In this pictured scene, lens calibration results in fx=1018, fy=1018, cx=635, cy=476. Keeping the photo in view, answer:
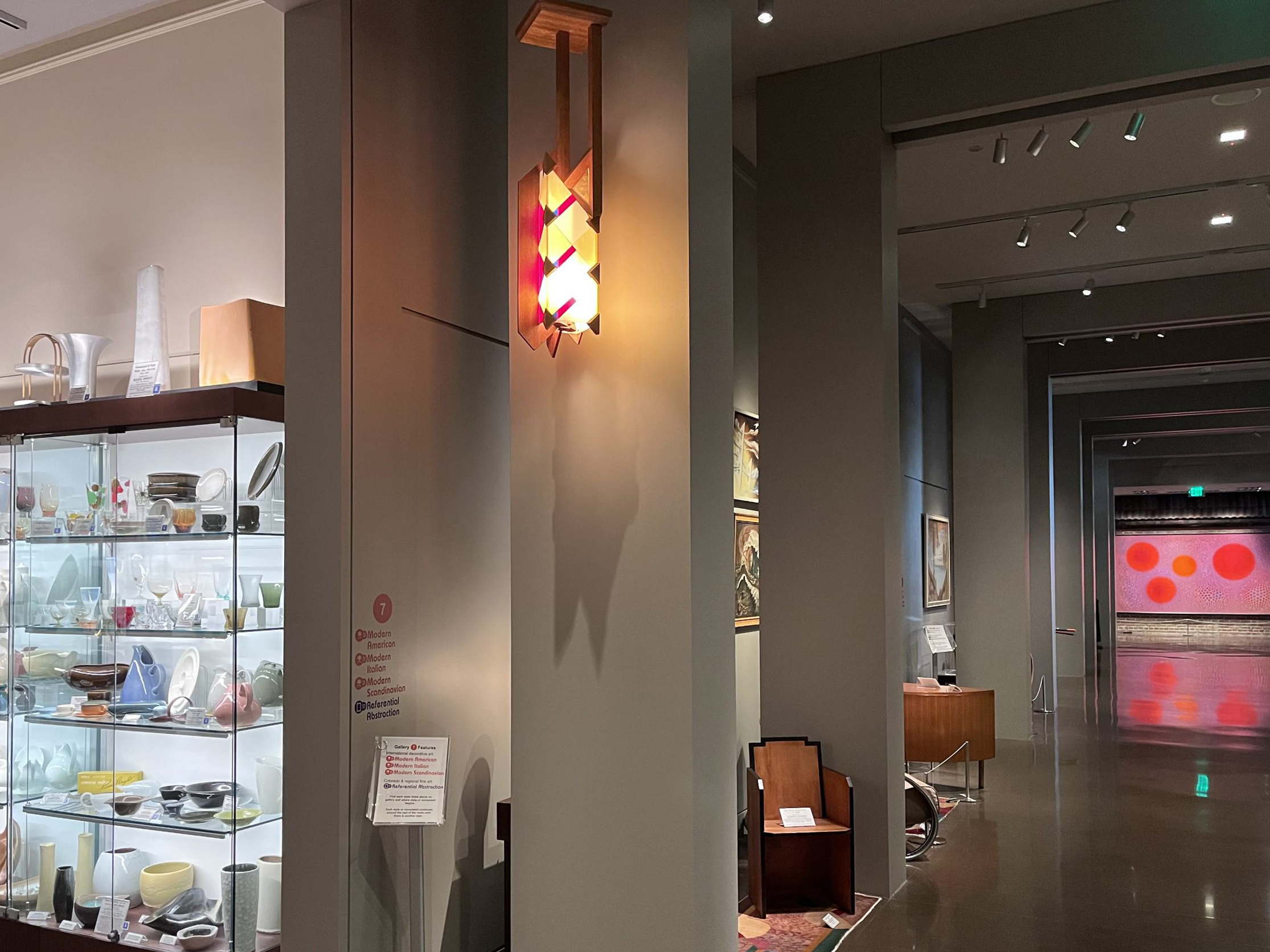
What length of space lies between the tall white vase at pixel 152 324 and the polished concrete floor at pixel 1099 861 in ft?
12.7

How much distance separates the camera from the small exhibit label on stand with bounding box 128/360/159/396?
4.16 meters

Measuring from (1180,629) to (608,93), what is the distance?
29.3 metres

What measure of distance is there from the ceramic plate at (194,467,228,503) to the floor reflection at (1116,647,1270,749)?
30.0 ft

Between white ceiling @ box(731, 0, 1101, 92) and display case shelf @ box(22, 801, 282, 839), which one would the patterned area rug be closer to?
display case shelf @ box(22, 801, 282, 839)

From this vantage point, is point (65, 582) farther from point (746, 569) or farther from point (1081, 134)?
point (1081, 134)

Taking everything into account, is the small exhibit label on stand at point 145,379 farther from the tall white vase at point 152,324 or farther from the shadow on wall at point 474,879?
the shadow on wall at point 474,879

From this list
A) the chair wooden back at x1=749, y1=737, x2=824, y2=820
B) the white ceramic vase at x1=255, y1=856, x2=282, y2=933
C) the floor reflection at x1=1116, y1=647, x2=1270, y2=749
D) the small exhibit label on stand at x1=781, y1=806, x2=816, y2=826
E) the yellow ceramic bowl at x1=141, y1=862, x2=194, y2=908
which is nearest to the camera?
the white ceramic vase at x1=255, y1=856, x2=282, y2=933

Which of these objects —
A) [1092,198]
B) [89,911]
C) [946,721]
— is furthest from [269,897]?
[1092,198]

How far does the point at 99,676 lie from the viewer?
4.24 m

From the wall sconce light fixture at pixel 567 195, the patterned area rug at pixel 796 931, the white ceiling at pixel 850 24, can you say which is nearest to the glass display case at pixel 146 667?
the wall sconce light fixture at pixel 567 195

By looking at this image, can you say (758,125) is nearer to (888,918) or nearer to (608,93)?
(608,93)

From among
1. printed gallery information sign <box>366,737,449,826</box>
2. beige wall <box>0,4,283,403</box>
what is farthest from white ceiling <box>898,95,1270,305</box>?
printed gallery information sign <box>366,737,449,826</box>

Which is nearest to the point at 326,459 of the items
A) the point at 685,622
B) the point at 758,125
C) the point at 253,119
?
→ the point at 685,622

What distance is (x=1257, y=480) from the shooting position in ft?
78.4
